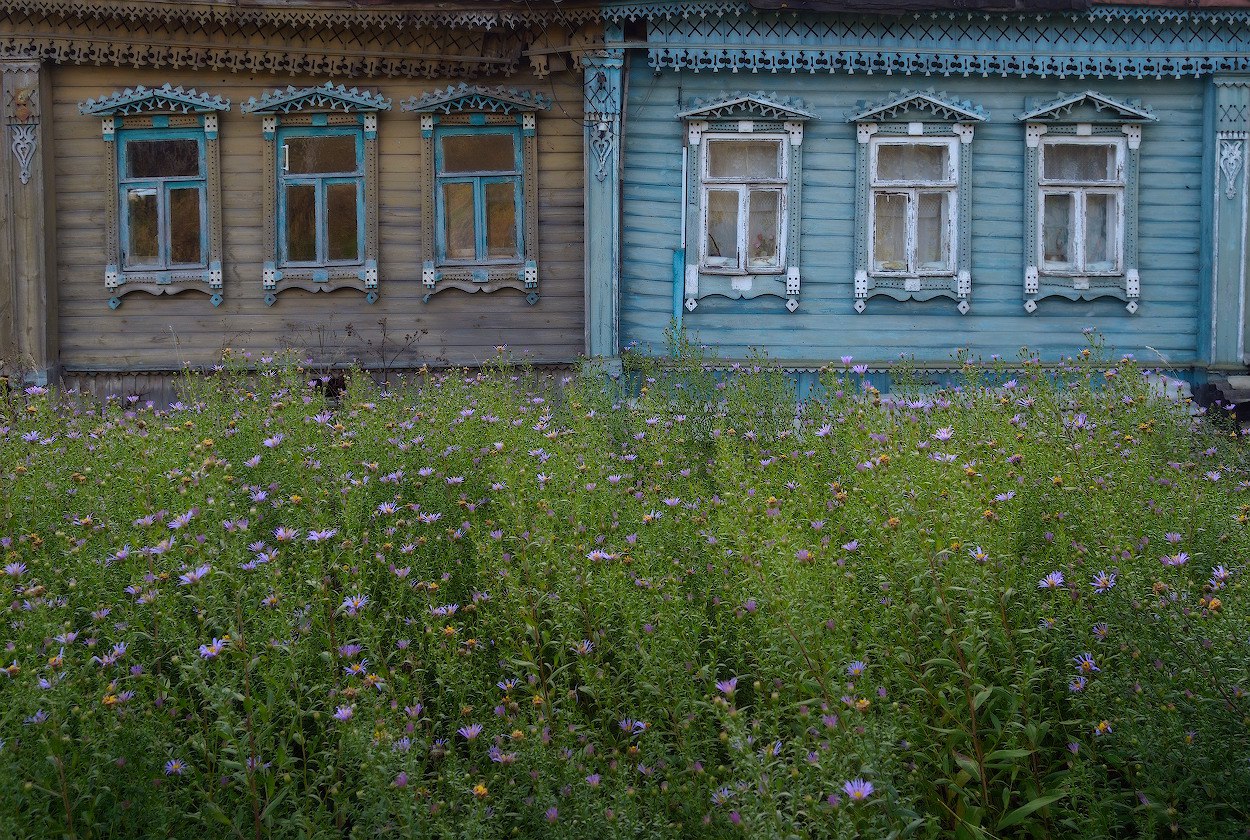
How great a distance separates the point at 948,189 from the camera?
35.6 ft

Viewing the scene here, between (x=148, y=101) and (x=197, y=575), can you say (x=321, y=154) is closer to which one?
(x=148, y=101)

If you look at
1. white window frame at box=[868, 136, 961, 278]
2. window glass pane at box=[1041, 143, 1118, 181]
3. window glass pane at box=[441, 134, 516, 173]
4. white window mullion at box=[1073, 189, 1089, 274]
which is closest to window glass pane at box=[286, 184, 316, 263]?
window glass pane at box=[441, 134, 516, 173]

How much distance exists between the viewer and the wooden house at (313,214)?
10805 mm

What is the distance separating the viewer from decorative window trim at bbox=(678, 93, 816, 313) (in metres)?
10.7

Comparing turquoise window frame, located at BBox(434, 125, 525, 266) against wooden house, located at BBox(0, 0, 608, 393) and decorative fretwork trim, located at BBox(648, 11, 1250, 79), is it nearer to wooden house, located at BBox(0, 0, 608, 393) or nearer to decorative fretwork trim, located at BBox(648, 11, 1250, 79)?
wooden house, located at BBox(0, 0, 608, 393)

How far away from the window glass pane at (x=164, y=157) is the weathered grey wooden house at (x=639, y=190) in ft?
0.07

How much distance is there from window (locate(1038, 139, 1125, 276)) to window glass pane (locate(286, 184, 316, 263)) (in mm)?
6989

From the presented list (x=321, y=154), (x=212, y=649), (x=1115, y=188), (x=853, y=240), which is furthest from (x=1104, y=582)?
(x=321, y=154)

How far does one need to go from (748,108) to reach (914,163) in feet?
5.57

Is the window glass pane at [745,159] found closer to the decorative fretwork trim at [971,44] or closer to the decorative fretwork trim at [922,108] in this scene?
the decorative fretwork trim at [971,44]

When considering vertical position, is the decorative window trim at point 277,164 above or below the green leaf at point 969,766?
above

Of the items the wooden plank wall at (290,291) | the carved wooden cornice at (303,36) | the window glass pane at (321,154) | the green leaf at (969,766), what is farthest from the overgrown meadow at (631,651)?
the window glass pane at (321,154)

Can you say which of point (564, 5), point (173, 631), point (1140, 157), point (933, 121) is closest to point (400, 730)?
point (173, 631)

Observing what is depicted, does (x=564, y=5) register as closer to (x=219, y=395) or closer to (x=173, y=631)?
(x=219, y=395)
